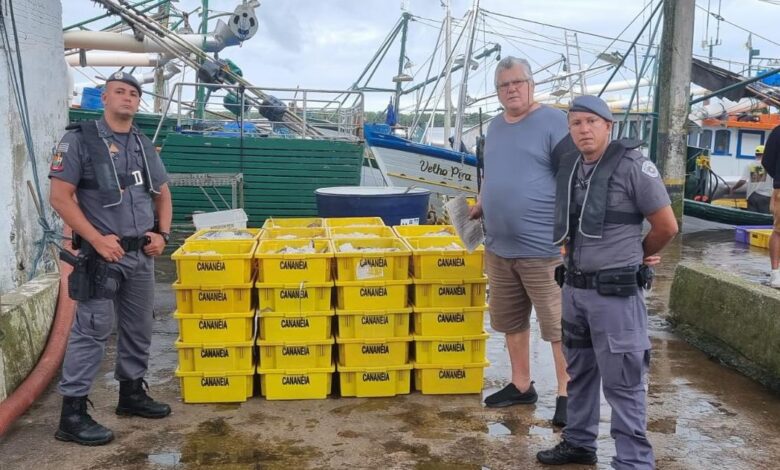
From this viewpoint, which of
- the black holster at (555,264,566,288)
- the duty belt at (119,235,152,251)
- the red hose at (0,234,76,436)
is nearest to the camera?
the black holster at (555,264,566,288)

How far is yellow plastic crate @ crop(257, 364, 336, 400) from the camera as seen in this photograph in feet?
16.1

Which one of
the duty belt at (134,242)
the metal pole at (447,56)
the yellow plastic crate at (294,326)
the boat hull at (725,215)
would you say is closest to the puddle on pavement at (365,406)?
the yellow plastic crate at (294,326)

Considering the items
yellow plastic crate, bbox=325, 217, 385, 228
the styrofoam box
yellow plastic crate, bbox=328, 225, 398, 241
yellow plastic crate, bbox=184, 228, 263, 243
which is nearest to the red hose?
yellow plastic crate, bbox=184, 228, 263, 243

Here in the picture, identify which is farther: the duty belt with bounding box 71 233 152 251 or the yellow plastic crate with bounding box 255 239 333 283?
the yellow plastic crate with bounding box 255 239 333 283

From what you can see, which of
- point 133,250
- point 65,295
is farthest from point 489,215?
point 65,295

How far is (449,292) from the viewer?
5020mm

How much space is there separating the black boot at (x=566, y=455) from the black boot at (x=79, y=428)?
8.05ft

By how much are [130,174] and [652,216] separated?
290 centimetres

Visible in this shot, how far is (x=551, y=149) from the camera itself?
4.36 meters

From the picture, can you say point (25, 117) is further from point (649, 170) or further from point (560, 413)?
point (649, 170)

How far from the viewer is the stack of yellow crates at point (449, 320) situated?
16.4ft

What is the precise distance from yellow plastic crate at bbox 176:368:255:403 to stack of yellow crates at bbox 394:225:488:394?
3.90 ft

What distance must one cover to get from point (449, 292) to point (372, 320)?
1.83 feet

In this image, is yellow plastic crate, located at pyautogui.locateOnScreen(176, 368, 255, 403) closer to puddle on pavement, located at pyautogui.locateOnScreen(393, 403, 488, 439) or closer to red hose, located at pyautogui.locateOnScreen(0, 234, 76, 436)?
red hose, located at pyautogui.locateOnScreen(0, 234, 76, 436)
